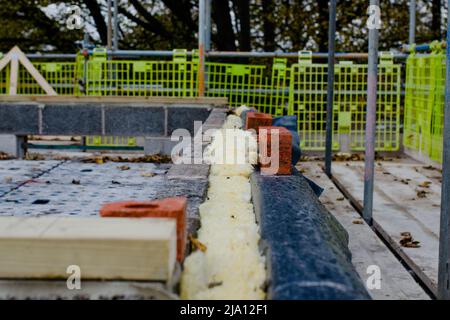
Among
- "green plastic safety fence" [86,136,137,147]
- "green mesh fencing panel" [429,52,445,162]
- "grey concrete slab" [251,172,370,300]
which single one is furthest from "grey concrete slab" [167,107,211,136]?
"grey concrete slab" [251,172,370,300]

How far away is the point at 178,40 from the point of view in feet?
76.1

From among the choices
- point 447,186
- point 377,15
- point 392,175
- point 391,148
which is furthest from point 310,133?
point 447,186

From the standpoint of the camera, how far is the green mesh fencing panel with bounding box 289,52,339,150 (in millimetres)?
13141

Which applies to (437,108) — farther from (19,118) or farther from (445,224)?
(445,224)

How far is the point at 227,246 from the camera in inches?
120

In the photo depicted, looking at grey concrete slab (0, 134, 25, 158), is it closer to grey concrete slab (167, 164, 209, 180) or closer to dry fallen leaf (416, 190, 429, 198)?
dry fallen leaf (416, 190, 429, 198)

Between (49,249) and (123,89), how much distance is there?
444 inches

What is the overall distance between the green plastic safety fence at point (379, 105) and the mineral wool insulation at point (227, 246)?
8410 mm

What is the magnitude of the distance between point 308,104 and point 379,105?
49.5 inches

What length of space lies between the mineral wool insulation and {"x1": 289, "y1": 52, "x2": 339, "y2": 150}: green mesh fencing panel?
8.17m

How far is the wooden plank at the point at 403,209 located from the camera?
5637 mm

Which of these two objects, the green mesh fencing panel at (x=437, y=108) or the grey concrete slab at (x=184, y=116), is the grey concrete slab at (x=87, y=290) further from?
the green mesh fencing panel at (x=437, y=108)

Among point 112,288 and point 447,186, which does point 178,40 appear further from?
point 112,288

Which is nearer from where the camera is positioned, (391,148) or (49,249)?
(49,249)
